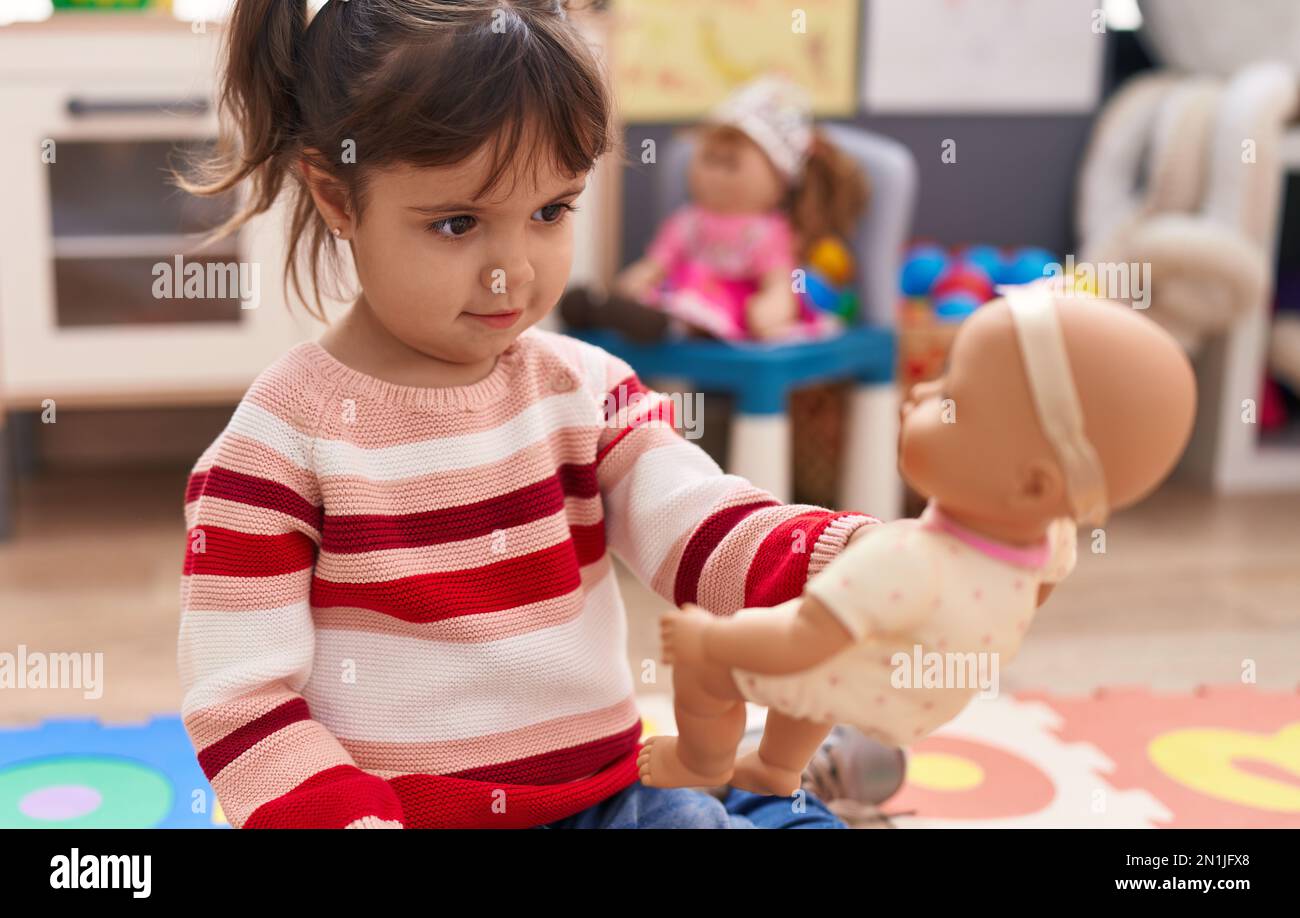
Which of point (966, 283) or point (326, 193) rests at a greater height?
point (326, 193)

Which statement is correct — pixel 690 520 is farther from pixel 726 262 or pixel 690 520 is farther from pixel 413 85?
pixel 726 262

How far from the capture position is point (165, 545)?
1.97m

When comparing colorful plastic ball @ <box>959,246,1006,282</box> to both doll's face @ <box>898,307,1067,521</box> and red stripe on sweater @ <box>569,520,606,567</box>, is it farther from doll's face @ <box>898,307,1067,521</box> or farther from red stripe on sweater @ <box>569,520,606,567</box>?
doll's face @ <box>898,307,1067,521</box>

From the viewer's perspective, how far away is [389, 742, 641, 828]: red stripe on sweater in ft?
2.56

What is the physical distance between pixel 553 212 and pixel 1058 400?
33 centimetres

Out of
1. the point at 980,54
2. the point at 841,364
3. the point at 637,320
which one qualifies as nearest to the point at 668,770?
the point at 637,320

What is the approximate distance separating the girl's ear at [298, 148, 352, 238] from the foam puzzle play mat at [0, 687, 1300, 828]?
49 centimetres

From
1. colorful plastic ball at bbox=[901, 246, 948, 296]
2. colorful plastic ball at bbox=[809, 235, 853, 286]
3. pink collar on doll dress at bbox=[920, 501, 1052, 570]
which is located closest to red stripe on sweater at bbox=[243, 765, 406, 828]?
pink collar on doll dress at bbox=[920, 501, 1052, 570]

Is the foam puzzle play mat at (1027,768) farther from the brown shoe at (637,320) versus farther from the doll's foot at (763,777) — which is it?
the brown shoe at (637,320)

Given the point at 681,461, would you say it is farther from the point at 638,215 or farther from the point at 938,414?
the point at 638,215

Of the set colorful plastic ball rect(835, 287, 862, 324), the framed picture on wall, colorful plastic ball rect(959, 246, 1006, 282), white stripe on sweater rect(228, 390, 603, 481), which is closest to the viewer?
white stripe on sweater rect(228, 390, 603, 481)

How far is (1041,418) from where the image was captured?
521 millimetres

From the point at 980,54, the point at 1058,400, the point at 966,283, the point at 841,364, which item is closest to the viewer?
the point at 1058,400

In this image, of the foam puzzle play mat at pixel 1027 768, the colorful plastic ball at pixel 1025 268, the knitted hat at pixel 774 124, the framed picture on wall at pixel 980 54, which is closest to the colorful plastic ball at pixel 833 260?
the knitted hat at pixel 774 124
